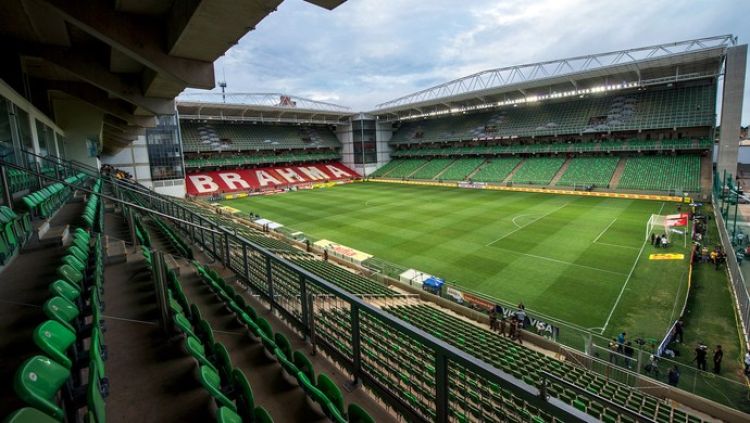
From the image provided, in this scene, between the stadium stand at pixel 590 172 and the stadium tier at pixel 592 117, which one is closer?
the stadium tier at pixel 592 117

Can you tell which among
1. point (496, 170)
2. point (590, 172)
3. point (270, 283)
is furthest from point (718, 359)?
point (496, 170)

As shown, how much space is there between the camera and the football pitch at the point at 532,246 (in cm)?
1273

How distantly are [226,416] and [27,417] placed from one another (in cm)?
101

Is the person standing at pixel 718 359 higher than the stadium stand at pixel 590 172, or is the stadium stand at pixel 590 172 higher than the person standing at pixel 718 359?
the stadium stand at pixel 590 172

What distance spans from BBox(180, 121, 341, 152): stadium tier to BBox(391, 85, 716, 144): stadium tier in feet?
58.4

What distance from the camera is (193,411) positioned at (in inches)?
119

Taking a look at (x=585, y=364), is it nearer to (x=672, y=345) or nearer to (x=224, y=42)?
(x=672, y=345)

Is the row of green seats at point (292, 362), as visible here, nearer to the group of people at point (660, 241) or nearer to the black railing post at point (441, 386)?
the black railing post at point (441, 386)

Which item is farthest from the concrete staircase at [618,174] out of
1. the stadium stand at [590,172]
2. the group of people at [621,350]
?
the group of people at [621,350]

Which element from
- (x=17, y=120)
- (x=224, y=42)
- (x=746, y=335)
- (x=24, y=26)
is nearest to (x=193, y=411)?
(x=224, y=42)

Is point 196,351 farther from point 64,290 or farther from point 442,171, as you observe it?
point 442,171

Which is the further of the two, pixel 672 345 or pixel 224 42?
pixel 672 345

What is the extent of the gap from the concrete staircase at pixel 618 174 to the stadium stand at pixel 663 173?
33 centimetres

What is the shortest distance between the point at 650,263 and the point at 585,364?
9.66 meters
